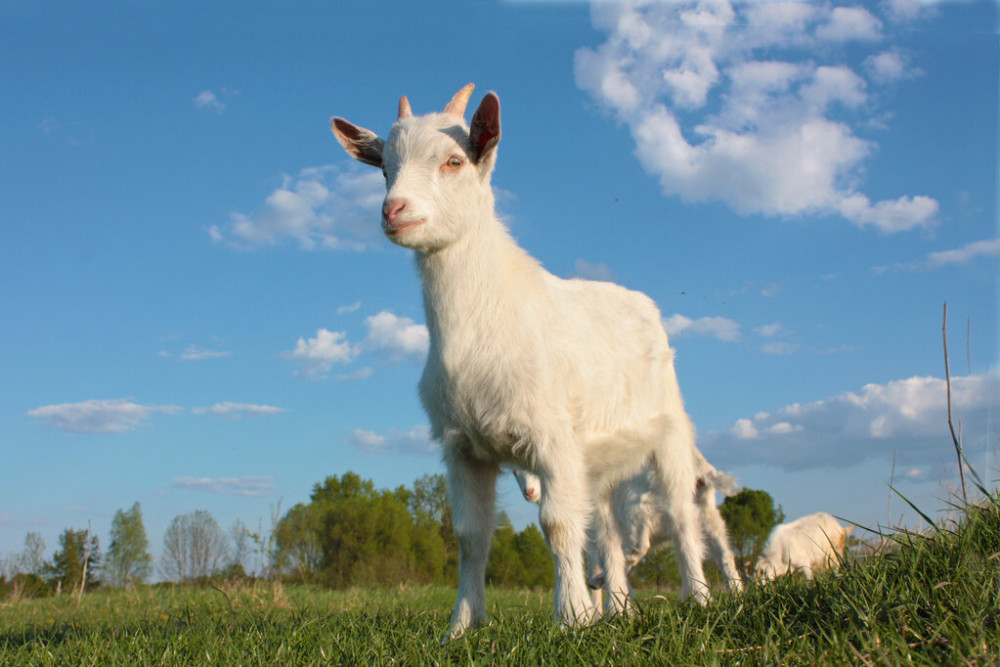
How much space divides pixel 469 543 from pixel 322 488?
31.5 metres

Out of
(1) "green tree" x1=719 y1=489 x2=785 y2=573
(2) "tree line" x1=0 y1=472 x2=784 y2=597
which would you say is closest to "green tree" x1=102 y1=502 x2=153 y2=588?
(2) "tree line" x1=0 y1=472 x2=784 y2=597

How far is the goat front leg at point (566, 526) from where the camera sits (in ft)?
14.0

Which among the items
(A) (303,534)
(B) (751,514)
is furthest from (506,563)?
(B) (751,514)

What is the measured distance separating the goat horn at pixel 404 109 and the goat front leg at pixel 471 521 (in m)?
2.52

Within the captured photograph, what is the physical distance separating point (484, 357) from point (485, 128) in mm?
1482

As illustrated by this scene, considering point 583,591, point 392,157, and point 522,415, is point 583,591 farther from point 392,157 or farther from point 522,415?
point 392,157

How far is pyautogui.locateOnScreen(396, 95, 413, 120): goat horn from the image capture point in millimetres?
5362

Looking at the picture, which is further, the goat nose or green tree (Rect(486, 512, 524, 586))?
green tree (Rect(486, 512, 524, 586))

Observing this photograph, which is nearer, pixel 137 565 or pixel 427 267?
pixel 427 267

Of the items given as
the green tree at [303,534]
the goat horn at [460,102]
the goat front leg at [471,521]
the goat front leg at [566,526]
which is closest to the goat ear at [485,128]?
the goat horn at [460,102]

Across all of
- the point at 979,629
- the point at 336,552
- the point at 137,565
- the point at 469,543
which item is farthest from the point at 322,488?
the point at 979,629

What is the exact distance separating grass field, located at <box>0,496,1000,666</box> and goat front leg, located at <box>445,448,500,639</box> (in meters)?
0.42

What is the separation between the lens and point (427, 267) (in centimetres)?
475

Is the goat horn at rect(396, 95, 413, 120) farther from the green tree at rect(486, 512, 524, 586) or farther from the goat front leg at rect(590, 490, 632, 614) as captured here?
the green tree at rect(486, 512, 524, 586)
